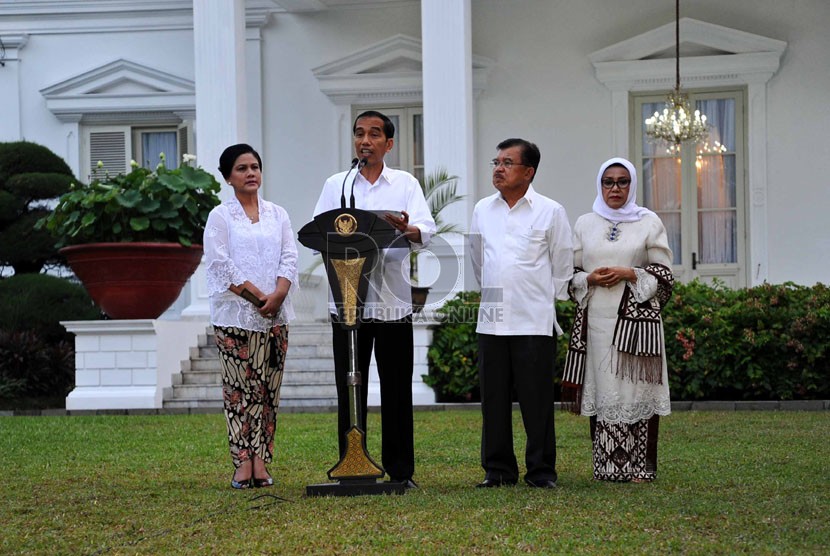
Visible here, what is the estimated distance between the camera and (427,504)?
17.7 ft

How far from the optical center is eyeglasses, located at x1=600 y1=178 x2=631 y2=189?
21.0 ft

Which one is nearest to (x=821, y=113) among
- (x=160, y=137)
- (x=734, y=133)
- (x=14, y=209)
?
(x=734, y=133)

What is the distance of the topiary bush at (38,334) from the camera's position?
503 inches

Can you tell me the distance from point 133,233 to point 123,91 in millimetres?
5212

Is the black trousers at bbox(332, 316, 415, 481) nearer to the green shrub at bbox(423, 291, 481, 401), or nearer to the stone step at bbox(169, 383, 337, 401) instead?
the green shrub at bbox(423, 291, 481, 401)

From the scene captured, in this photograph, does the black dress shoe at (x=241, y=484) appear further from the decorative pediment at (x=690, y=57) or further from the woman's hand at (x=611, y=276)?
the decorative pediment at (x=690, y=57)

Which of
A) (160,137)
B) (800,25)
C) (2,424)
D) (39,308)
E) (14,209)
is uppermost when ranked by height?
(800,25)

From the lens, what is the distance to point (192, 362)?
1247 centimetres

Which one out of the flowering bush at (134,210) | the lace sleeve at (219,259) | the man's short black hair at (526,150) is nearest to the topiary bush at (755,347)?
the flowering bush at (134,210)

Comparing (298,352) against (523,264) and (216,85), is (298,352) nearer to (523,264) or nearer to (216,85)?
(216,85)

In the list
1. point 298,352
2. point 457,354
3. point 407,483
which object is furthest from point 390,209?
point 298,352

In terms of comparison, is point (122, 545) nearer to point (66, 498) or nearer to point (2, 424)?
point (66, 498)

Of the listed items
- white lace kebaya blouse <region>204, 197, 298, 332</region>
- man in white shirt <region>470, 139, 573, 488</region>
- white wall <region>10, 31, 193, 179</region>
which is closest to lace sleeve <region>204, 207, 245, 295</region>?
white lace kebaya blouse <region>204, 197, 298, 332</region>

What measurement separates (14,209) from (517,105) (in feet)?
20.3
